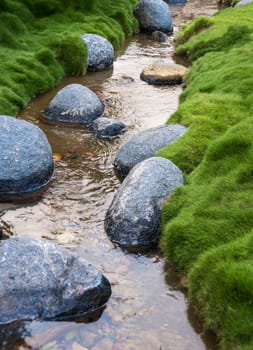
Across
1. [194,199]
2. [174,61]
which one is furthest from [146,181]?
[174,61]

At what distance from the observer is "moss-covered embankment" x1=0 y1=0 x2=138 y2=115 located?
17141 mm

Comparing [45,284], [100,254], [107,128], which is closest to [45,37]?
[107,128]

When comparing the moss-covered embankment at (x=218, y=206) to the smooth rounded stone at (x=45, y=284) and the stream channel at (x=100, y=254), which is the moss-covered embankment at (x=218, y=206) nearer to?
the stream channel at (x=100, y=254)

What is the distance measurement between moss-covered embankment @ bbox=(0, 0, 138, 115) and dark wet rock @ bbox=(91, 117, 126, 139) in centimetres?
245

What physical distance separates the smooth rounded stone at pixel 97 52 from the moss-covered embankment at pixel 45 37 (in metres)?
0.56

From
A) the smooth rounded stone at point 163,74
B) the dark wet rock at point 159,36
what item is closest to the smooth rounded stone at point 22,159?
the smooth rounded stone at point 163,74

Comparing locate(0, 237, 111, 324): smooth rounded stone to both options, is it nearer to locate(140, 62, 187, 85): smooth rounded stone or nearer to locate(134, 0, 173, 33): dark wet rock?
locate(140, 62, 187, 85): smooth rounded stone

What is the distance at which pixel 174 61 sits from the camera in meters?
22.2

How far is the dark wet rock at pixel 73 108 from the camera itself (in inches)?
606

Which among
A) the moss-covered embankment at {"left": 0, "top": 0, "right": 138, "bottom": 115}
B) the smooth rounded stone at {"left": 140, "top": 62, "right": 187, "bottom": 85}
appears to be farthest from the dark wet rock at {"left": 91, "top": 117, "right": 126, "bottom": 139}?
the smooth rounded stone at {"left": 140, "top": 62, "right": 187, "bottom": 85}

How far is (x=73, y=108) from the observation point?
15414 millimetres

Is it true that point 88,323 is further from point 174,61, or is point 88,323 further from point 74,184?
point 174,61

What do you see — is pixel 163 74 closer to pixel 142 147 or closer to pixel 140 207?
pixel 142 147

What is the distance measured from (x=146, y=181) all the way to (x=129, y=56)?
14.1 m
